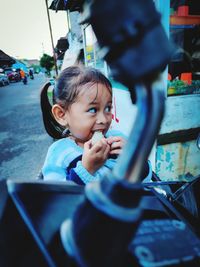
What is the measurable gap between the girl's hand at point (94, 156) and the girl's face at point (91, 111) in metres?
0.28

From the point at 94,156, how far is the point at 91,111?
14.8 inches

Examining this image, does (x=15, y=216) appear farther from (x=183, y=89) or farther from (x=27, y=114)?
(x=27, y=114)

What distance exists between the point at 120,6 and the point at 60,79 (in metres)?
1.36

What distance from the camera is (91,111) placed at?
4.51 feet

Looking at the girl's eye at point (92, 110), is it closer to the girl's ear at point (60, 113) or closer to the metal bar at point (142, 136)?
the girl's ear at point (60, 113)

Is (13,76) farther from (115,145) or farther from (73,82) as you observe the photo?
(115,145)

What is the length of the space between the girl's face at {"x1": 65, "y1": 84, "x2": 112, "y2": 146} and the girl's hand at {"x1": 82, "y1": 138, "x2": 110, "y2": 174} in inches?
10.9

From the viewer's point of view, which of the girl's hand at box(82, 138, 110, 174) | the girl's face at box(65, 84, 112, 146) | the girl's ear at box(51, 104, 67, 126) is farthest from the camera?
the girl's ear at box(51, 104, 67, 126)

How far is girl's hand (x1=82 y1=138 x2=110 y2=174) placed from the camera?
1088mm

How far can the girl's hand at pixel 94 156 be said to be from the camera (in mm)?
1088

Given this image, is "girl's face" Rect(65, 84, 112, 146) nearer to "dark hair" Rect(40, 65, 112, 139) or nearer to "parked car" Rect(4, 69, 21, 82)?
"dark hair" Rect(40, 65, 112, 139)

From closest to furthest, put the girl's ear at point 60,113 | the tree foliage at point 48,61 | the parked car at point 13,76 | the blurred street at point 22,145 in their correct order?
the girl's ear at point 60,113
the blurred street at point 22,145
the parked car at point 13,76
the tree foliage at point 48,61

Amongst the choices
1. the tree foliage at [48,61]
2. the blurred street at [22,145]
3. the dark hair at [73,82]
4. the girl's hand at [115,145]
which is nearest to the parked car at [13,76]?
the tree foliage at [48,61]

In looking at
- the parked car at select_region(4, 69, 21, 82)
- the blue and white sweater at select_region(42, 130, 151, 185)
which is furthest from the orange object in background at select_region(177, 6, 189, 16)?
the parked car at select_region(4, 69, 21, 82)
